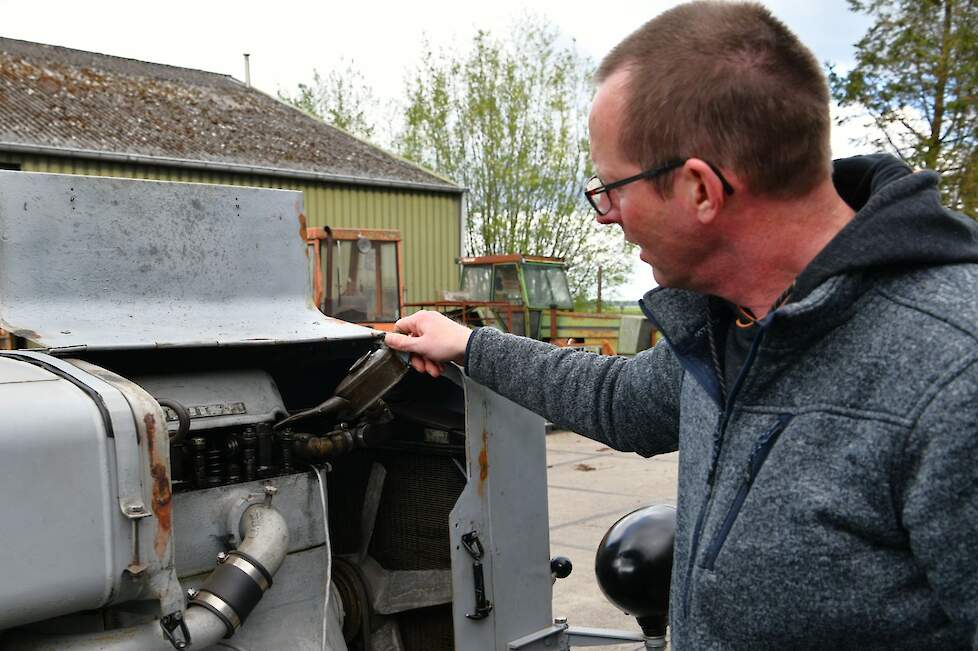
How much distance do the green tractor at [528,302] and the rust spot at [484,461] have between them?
35.8ft

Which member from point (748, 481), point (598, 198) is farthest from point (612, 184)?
point (748, 481)

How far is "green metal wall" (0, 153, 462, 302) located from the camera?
13938mm

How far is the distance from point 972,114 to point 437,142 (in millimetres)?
14491

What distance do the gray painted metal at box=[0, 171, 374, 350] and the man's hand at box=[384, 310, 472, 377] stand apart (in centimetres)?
13

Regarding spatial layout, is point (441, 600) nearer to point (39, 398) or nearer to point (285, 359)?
point (285, 359)

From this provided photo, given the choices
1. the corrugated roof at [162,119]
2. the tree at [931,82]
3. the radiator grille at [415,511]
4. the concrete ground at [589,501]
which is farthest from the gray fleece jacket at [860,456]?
the corrugated roof at [162,119]

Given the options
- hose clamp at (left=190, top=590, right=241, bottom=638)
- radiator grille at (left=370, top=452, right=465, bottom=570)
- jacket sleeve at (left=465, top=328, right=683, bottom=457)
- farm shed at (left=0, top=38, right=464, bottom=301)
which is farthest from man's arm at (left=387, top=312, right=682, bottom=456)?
farm shed at (left=0, top=38, right=464, bottom=301)

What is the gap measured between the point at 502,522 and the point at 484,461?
185mm

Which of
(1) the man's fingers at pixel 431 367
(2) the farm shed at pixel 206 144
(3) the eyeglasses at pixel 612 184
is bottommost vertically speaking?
(1) the man's fingers at pixel 431 367

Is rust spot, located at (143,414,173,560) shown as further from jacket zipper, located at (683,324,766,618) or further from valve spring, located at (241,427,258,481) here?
jacket zipper, located at (683,324,766,618)

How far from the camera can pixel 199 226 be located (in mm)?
2316

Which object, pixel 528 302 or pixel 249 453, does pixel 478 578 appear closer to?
pixel 249 453

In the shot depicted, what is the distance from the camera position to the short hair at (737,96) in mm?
1244

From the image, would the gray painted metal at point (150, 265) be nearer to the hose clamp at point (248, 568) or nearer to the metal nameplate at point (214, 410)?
the metal nameplate at point (214, 410)
